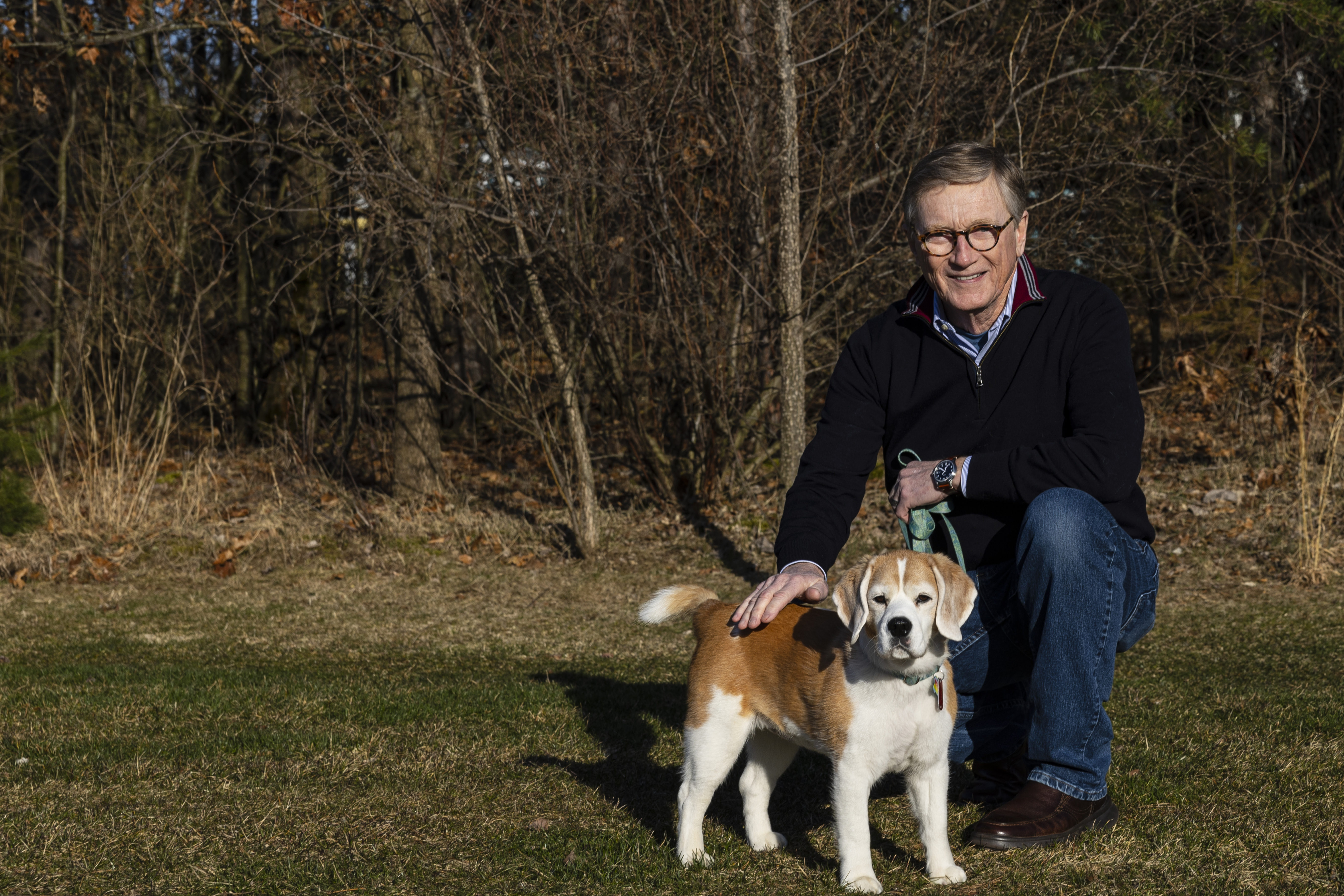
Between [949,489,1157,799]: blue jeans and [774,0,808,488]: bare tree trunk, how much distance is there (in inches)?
174

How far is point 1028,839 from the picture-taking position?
3432mm

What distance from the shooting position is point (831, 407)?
12.9 feet

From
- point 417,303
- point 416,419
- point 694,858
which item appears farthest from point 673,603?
point 416,419

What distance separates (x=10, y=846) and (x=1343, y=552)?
754cm

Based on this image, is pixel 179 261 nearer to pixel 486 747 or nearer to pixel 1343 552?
pixel 486 747

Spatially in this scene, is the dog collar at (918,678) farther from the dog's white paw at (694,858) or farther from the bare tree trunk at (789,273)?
the bare tree trunk at (789,273)

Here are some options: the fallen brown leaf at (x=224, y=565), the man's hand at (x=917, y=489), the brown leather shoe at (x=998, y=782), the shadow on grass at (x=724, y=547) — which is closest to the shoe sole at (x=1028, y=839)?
the brown leather shoe at (x=998, y=782)

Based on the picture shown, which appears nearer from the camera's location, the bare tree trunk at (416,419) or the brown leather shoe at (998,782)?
the brown leather shoe at (998,782)

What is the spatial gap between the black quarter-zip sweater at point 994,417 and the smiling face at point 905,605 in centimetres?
39

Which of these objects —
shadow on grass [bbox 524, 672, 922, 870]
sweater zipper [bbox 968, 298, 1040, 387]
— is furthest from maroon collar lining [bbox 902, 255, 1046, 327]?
shadow on grass [bbox 524, 672, 922, 870]

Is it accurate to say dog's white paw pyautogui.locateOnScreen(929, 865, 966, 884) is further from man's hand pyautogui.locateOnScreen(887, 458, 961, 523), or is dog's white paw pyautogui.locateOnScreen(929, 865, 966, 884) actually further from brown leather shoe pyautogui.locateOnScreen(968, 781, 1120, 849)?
man's hand pyautogui.locateOnScreen(887, 458, 961, 523)

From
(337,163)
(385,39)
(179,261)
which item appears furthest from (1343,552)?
(179,261)

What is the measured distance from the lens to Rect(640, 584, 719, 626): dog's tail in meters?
3.74

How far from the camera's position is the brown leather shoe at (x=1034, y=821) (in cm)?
344
